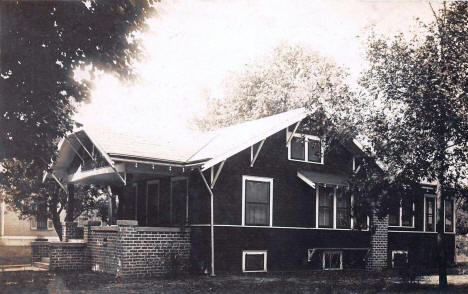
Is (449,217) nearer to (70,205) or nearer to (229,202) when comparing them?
(229,202)

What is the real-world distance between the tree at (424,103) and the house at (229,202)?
5.42 feet

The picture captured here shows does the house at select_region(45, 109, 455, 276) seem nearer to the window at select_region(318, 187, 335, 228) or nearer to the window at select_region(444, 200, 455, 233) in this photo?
the window at select_region(318, 187, 335, 228)

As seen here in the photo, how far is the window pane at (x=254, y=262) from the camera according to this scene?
1928cm

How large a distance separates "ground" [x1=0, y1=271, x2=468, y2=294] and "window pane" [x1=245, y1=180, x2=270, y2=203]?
2705 mm

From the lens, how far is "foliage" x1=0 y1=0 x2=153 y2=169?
14.7 metres

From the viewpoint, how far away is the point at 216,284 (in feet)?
50.4

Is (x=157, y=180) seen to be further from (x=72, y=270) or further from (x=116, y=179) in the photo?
(x=72, y=270)

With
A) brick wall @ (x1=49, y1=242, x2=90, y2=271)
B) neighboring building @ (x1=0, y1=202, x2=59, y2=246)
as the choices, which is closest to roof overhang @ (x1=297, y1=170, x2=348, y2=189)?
brick wall @ (x1=49, y1=242, x2=90, y2=271)

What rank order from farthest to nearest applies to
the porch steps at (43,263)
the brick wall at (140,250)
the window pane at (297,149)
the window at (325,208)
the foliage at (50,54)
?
the window at (325,208), the window pane at (297,149), the porch steps at (43,263), the brick wall at (140,250), the foliage at (50,54)

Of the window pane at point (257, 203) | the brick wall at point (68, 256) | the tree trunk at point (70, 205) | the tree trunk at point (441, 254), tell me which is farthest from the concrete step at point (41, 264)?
the tree trunk at point (441, 254)

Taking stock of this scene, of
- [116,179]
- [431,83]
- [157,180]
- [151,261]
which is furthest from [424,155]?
[116,179]

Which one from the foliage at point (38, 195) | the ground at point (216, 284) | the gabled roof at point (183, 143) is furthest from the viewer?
the foliage at point (38, 195)

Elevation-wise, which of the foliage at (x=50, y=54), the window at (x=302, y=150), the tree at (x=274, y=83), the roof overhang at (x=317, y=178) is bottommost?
the roof overhang at (x=317, y=178)

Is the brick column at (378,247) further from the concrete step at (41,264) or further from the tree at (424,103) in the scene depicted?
the concrete step at (41,264)
